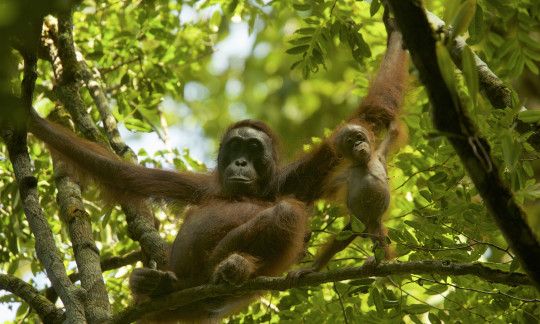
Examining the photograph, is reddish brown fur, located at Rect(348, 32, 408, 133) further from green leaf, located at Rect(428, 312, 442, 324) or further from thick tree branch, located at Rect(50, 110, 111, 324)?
thick tree branch, located at Rect(50, 110, 111, 324)

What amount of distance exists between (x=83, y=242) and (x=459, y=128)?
2.94m

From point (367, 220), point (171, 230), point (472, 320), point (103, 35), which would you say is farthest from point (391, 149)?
point (103, 35)

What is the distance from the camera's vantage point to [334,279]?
10.1ft

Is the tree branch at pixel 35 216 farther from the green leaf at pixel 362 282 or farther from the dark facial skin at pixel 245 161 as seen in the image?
the green leaf at pixel 362 282

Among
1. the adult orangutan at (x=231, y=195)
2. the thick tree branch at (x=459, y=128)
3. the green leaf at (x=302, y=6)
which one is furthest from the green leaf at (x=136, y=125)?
the thick tree branch at (x=459, y=128)

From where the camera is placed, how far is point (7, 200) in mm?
5520

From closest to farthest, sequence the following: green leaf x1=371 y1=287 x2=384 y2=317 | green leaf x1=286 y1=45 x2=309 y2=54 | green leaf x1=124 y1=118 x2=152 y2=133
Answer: green leaf x1=371 y1=287 x2=384 y2=317 < green leaf x1=286 y1=45 x2=309 y2=54 < green leaf x1=124 y1=118 x2=152 y2=133

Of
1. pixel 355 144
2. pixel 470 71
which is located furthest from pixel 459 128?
pixel 355 144

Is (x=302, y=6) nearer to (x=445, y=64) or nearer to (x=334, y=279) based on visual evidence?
(x=334, y=279)

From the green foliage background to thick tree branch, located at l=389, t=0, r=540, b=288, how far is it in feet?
0.33

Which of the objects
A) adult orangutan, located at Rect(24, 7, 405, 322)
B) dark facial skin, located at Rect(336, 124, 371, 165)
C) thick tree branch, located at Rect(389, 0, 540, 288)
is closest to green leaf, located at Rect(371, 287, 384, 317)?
adult orangutan, located at Rect(24, 7, 405, 322)

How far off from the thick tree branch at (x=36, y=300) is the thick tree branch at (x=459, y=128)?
2800 mm

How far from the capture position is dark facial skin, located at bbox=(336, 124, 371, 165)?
3893mm

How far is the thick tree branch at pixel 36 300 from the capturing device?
12.0ft
